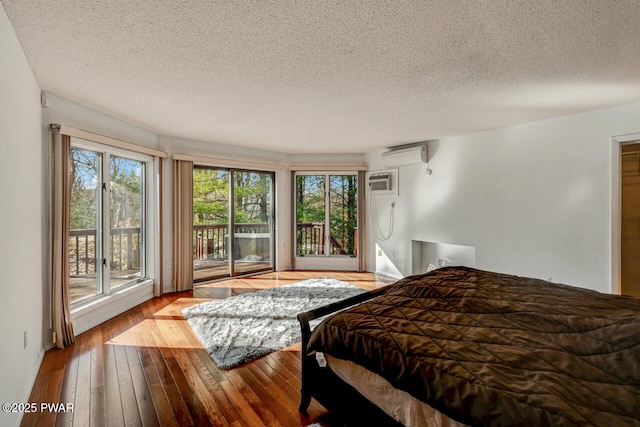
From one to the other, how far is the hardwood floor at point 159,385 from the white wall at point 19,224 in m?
0.23

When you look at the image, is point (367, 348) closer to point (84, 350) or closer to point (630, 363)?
point (630, 363)

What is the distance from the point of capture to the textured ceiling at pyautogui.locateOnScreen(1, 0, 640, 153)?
1.57 metres

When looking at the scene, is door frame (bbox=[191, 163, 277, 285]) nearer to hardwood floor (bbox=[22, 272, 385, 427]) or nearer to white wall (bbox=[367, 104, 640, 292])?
hardwood floor (bbox=[22, 272, 385, 427])

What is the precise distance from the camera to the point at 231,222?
17.1 ft

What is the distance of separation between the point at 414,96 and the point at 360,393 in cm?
249

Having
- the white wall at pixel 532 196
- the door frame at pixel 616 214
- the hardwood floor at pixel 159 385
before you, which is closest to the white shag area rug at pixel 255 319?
the hardwood floor at pixel 159 385

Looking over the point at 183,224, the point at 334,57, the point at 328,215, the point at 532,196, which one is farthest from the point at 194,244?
the point at 532,196

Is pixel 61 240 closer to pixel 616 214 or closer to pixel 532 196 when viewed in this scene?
pixel 532 196

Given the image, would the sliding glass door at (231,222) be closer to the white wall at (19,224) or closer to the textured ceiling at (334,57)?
the textured ceiling at (334,57)

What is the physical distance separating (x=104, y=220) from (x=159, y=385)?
2.22 metres

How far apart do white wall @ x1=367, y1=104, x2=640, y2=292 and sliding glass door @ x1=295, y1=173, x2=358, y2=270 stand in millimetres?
1458

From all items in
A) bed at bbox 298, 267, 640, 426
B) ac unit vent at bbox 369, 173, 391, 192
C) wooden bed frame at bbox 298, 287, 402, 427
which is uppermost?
ac unit vent at bbox 369, 173, 391, 192

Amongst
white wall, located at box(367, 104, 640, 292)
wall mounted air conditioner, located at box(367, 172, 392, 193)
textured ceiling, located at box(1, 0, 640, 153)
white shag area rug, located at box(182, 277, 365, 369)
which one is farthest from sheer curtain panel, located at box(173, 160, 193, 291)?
white wall, located at box(367, 104, 640, 292)

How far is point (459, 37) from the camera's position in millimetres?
1803
